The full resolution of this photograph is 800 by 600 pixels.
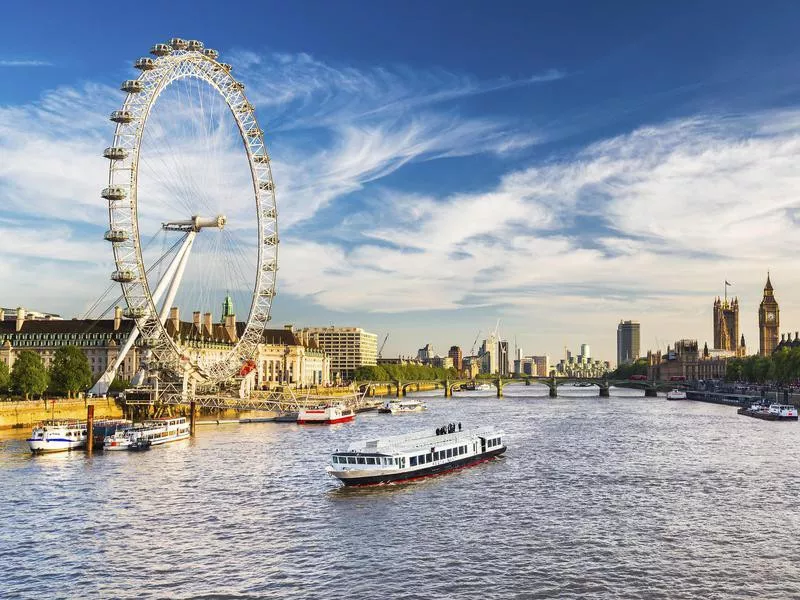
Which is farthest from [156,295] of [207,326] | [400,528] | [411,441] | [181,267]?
[207,326]

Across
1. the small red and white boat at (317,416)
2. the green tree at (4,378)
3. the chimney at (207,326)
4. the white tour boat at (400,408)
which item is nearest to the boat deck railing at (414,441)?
the small red and white boat at (317,416)

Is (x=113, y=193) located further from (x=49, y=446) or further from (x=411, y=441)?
(x=411, y=441)

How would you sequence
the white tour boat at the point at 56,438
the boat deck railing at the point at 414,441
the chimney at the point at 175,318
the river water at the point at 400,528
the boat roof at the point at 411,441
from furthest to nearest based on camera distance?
the chimney at the point at 175,318 < the white tour boat at the point at 56,438 < the boat deck railing at the point at 414,441 < the boat roof at the point at 411,441 < the river water at the point at 400,528

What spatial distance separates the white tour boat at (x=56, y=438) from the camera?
70.1 metres

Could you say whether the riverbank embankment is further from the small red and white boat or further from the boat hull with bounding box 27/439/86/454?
the small red and white boat

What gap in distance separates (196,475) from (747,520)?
35.9 meters

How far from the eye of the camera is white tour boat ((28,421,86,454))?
230ft

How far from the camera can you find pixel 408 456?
5969 cm

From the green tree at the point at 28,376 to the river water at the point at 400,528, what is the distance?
2934 cm

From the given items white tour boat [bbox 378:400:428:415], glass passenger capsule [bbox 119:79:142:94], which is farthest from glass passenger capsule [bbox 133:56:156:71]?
white tour boat [bbox 378:400:428:415]

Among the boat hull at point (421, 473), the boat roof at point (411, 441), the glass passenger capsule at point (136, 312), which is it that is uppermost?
the glass passenger capsule at point (136, 312)

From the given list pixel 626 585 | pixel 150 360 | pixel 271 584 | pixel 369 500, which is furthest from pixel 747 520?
pixel 150 360

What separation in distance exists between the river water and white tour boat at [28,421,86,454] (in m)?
1.43

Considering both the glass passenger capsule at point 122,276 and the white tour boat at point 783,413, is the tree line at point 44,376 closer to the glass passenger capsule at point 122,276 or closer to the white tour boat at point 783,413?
the glass passenger capsule at point 122,276
